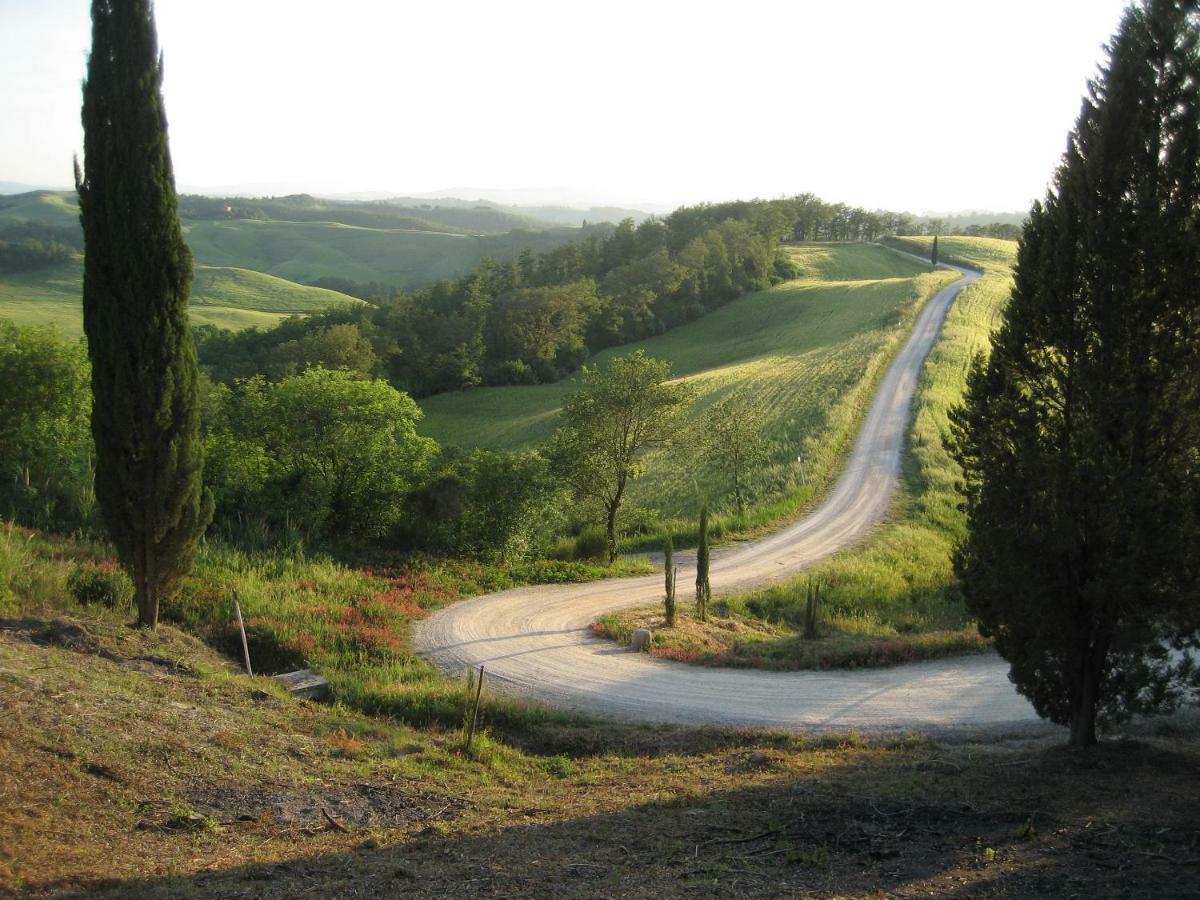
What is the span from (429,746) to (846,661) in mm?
9668

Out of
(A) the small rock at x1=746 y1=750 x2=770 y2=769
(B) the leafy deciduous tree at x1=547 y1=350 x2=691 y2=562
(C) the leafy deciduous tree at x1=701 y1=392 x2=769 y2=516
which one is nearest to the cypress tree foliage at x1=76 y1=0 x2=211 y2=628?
(A) the small rock at x1=746 y1=750 x2=770 y2=769

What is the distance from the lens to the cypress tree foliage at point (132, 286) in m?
14.0

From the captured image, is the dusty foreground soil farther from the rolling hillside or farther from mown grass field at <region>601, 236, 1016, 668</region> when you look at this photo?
the rolling hillside

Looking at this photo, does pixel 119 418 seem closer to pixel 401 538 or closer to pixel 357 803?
pixel 357 803

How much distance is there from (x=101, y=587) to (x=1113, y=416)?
53.8ft

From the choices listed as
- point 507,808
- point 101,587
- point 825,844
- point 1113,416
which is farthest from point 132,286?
point 1113,416

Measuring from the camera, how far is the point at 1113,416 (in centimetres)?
986

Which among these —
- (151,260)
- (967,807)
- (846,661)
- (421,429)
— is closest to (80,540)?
(151,260)

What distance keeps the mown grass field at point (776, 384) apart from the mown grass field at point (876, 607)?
15.1 ft

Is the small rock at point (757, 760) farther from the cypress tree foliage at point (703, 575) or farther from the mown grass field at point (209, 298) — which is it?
the mown grass field at point (209, 298)

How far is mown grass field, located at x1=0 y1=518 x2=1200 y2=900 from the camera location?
723cm

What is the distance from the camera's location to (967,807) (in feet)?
29.0

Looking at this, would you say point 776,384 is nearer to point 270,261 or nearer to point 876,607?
point 876,607

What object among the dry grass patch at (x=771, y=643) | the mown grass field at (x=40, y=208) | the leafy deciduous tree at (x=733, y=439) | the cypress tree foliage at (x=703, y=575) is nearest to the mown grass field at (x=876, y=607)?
the dry grass patch at (x=771, y=643)
